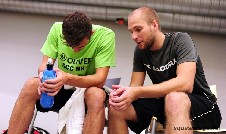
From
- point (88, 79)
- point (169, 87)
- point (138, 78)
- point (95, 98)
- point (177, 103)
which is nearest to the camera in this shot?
point (177, 103)

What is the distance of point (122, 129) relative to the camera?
1750 millimetres

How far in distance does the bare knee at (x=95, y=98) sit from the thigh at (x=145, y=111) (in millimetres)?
176

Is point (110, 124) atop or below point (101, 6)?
below

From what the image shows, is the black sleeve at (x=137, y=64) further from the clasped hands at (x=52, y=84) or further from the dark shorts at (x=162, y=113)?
the clasped hands at (x=52, y=84)

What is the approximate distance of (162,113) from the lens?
182cm

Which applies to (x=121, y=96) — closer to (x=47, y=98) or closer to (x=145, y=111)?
(x=145, y=111)

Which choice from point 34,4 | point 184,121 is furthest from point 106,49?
point 34,4

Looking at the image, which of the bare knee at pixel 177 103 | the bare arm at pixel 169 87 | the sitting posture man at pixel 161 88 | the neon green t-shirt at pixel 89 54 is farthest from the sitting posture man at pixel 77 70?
the bare knee at pixel 177 103

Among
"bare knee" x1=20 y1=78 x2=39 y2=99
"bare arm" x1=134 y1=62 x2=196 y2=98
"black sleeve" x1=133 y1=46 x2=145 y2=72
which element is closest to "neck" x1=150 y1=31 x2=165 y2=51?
"black sleeve" x1=133 y1=46 x2=145 y2=72

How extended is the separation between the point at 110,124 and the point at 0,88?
2.10 meters

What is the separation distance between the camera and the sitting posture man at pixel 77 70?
1.75 metres

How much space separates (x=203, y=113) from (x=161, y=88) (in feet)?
0.90

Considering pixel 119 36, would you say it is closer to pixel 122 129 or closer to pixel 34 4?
pixel 34 4

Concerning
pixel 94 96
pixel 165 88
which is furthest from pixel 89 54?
pixel 165 88
